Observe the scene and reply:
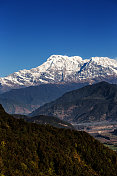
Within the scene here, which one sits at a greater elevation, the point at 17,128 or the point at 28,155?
the point at 17,128

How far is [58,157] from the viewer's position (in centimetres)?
8619

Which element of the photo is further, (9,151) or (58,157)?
(58,157)

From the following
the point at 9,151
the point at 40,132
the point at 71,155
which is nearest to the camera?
the point at 9,151

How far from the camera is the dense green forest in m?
77.1

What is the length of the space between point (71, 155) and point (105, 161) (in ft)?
39.4

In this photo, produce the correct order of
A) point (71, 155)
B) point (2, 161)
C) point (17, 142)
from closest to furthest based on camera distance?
point (2, 161), point (17, 142), point (71, 155)

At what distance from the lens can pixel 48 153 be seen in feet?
283

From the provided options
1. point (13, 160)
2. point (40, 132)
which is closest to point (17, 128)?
point (40, 132)

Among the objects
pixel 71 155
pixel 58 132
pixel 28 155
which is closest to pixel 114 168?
pixel 71 155

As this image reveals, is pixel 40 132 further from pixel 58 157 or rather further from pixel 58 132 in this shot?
pixel 58 157

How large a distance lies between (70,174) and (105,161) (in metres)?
17.0

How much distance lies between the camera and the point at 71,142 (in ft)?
328

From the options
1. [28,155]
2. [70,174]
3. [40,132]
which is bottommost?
[70,174]

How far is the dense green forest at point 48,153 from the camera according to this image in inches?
3034
